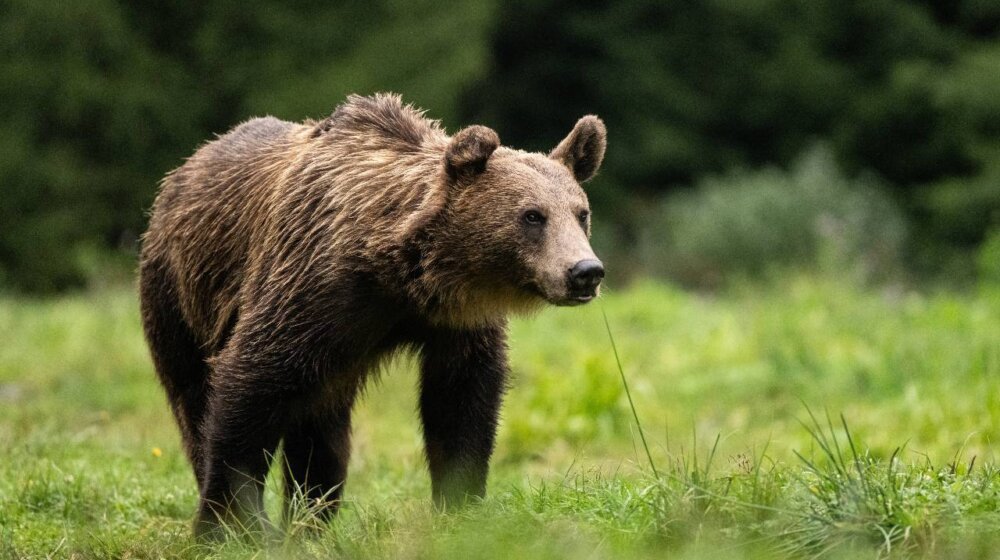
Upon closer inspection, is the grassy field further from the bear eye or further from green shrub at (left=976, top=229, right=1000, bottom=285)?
the bear eye

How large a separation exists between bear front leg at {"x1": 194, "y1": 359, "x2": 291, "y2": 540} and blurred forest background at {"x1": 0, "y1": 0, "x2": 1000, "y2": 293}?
948 centimetres

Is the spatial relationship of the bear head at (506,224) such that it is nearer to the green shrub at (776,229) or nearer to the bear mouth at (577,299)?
the bear mouth at (577,299)

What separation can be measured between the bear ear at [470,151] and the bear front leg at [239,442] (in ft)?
3.33

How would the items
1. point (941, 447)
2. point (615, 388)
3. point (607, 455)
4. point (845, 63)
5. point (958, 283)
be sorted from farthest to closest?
point (845, 63), point (958, 283), point (615, 388), point (607, 455), point (941, 447)

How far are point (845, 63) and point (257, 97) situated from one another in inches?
482

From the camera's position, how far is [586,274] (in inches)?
186

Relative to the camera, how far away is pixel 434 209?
5.10m

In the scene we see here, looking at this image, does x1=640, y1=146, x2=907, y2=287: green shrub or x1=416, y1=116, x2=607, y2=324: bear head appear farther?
x1=640, y1=146, x2=907, y2=287: green shrub

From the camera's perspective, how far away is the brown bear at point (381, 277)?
5.04 meters

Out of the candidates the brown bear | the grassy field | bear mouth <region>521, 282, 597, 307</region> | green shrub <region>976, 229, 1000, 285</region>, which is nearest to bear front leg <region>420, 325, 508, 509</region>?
the brown bear

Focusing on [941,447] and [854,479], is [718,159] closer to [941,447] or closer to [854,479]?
[941,447]

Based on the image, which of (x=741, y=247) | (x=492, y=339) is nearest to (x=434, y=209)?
(x=492, y=339)

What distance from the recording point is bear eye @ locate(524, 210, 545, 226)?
4961 millimetres

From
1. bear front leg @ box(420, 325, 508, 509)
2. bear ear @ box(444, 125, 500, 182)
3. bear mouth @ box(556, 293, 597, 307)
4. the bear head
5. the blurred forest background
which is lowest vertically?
bear front leg @ box(420, 325, 508, 509)
